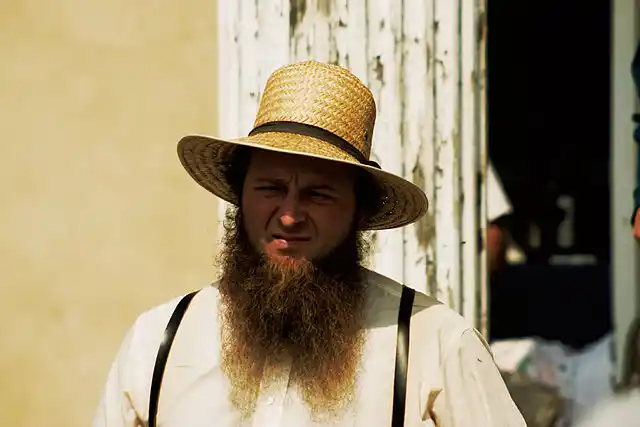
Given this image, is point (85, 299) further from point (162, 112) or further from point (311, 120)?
point (311, 120)

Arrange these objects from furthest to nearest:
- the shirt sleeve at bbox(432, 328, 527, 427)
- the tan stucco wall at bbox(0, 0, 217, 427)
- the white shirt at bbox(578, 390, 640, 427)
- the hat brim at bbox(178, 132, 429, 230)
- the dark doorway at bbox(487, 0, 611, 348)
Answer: the dark doorway at bbox(487, 0, 611, 348) < the white shirt at bbox(578, 390, 640, 427) < the tan stucco wall at bbox(0, 0, 217, 427) < the hat brim at bbox(178, 132, 429, 230) < the shirt sleeve at bbox(432, 328, 527, 427)

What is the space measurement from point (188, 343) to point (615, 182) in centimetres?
198

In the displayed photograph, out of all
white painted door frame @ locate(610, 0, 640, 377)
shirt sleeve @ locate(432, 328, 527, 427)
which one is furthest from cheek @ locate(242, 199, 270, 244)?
white painted door frame @ locate(610, 0, 640, 377)

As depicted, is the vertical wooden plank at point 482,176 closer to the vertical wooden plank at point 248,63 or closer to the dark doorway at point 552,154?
the vertical wooden plank at point 248,63

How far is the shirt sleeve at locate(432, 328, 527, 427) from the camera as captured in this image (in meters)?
1.81

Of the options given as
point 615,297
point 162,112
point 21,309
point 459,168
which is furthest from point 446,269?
point 21,309

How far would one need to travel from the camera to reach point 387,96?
2855mm

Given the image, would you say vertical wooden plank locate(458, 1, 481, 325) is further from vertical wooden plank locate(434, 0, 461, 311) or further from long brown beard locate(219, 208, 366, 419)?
long brown beard locate(219, 208, 366, 419)

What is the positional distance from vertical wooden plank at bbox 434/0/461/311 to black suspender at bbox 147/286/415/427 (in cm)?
78

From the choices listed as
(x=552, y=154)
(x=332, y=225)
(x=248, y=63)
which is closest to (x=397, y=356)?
(x=332, y=225)

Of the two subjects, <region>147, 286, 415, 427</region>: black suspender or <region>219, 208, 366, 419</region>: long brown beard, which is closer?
<region>147, 286, 415, 427</region>: black suspender

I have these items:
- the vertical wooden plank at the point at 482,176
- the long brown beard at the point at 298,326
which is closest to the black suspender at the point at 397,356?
the long brown beard at the point at 298,326

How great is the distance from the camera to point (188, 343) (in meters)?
2.07

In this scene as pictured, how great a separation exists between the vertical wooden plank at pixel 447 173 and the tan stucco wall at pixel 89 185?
80 cm
